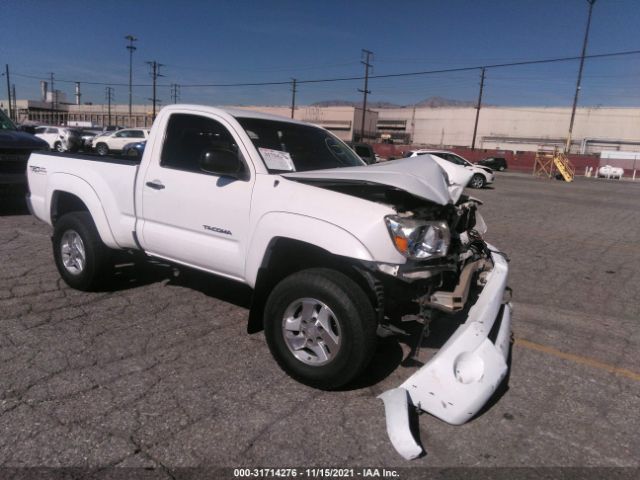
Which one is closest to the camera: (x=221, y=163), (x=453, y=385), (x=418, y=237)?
(x=453, y=385)

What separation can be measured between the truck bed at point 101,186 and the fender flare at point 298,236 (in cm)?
145

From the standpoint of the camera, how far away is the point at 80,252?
4777 millimetres

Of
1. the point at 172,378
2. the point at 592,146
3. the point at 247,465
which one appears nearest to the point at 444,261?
the point at 247,465

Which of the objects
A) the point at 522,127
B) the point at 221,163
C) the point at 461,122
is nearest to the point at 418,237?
the point at 221,163

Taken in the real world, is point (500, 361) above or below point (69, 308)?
above

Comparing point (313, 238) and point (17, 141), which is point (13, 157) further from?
point (313, 238)

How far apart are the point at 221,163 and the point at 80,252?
2153mm

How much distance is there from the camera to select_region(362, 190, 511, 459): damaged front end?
9.11 ft

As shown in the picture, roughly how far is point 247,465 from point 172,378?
105cm

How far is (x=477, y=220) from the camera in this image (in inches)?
169

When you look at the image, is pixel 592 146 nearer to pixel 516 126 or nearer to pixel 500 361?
pixel 516 126

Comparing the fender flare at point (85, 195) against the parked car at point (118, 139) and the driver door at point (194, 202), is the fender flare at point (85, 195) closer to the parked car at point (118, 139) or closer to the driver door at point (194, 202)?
the driver door at point (194, 202)

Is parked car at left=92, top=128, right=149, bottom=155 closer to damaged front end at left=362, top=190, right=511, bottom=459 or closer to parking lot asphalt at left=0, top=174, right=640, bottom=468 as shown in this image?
parking lot asphalt at left=0, top=174, right=640, bottom=468

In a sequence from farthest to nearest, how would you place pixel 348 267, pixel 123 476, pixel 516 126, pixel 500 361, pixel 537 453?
pixel 516 126
pixel 348 267
pixel 500 361
pixel 537 453
pixel 123 476
